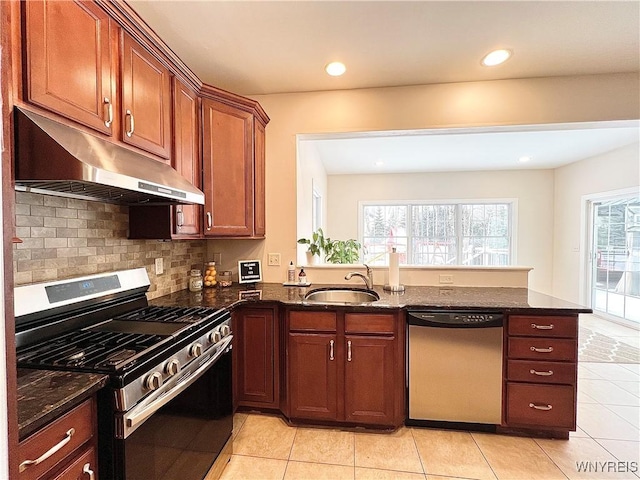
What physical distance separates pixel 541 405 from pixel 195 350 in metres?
2.12

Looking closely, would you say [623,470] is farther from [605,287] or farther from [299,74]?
[605,287]

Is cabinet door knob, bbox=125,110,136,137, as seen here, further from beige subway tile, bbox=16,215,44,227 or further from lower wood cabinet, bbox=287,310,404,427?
lower wood cabinet, bbox=287,310,404,427

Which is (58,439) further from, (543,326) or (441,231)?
(441,231)

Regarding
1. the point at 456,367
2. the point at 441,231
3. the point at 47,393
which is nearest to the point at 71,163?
the point at 47,393

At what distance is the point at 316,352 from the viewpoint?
213 cm

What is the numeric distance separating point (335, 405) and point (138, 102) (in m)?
2.15

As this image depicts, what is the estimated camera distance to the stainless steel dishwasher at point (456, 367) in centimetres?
204

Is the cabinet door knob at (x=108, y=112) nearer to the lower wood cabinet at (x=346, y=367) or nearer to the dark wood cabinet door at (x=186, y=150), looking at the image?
the dark wood cabinet door at (x=186, y=150)

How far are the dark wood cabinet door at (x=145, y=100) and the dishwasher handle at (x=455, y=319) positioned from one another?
185cm

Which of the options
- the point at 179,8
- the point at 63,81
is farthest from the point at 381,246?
the point at 63,81

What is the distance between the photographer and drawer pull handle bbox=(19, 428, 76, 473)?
2.66ft

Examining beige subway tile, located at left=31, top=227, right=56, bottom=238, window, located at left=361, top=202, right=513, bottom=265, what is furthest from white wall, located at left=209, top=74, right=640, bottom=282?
window, located at left=361, top=202, right=513, bottom=265

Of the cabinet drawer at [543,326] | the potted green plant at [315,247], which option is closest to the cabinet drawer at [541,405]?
the cabinet drawer at [543,326]

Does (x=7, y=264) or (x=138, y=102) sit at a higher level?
(x=138, y=102)
